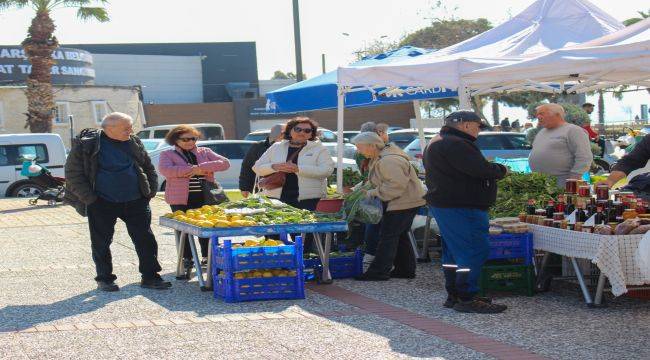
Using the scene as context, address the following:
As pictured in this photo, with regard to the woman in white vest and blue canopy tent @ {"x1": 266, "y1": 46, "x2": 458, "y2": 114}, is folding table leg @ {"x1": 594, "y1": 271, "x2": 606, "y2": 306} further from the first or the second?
blue canopy tent @ {"x1": 266, "y1": 46, "x2": 458, "y2": 114}

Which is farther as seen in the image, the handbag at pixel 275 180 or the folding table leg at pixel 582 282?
the handbag at pixel 275 180

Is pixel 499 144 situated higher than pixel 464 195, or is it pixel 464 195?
pixel 464 195

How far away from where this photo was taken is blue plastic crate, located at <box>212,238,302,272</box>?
344 inches

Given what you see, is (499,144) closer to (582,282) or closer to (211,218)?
(211,218)

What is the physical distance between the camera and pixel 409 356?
21.7 ft

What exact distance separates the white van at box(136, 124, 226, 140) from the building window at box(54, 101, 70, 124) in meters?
8.47

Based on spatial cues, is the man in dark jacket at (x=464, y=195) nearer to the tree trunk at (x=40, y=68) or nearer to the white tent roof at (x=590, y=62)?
the white tent roof at (x=590, y=62)

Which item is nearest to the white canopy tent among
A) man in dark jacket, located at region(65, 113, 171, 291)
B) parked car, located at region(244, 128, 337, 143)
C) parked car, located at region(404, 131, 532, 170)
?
man in dark jacket, located at region(65, 113, 171, 291)

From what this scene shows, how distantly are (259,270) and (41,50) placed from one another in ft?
83.3

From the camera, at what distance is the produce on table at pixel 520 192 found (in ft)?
30.4

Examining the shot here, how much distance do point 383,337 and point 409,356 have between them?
2.09 ft

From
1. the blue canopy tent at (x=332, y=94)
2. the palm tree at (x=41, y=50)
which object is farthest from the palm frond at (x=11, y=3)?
the blue canopy tent at (x=332, y=94)

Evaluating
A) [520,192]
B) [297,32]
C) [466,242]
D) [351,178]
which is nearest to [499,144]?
[297,32]

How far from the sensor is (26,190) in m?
23.9
